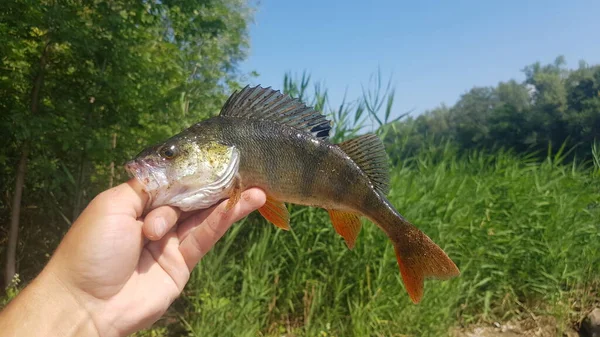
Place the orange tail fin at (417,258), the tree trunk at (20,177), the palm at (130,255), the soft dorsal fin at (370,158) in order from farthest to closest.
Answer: the tree trunk at (20,177) → the soft dorsal fin at (370,158) → the orange tail fin at (417,258) → the palm at (130,255)

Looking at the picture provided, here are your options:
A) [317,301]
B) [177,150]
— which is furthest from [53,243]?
[177,150]

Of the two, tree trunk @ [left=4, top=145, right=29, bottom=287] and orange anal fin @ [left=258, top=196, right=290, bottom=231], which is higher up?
tree trunk @ [left=4, top=145, right=29, bottom=287]

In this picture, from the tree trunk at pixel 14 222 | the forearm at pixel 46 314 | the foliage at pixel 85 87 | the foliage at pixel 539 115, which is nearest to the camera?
the forearm at pixel 46 314

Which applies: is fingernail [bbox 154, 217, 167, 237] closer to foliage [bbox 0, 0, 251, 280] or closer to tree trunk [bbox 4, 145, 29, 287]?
foliage [bbox 0, 0, 251, 280]

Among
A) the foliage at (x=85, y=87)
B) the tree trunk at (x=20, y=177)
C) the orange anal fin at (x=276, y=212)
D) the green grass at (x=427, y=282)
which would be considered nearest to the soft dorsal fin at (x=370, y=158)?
the orange anal fin at (x=276, y=212)

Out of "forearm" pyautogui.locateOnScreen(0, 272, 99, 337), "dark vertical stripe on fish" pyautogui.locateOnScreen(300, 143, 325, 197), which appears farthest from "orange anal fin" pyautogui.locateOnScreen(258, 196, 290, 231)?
"forearm" pyautogui.locateOnScreen(0, 272, 99, 337)

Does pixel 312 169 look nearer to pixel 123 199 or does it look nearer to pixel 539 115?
pixel 123 199

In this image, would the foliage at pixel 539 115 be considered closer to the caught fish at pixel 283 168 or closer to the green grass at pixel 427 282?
the green grass at pixel 427 282
